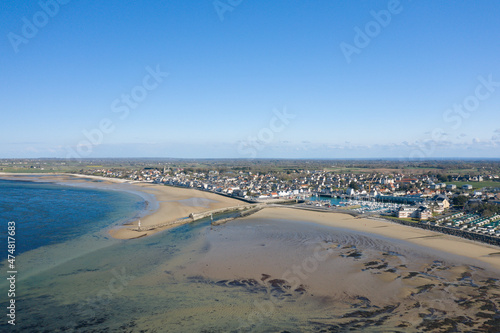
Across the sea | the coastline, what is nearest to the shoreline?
the coastline

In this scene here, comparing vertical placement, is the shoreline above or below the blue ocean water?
below

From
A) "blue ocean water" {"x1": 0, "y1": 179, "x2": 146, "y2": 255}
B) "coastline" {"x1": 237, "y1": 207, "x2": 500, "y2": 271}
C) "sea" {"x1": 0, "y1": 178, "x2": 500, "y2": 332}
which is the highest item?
"blue ocean water" {"x1": 0, "y1": 179, "x2": 146, "y2": 255}

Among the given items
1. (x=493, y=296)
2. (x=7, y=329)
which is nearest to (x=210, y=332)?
(x=7, y=329)

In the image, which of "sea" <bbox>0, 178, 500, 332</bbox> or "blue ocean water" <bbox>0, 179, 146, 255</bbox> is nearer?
"sea" <bbox>0, 178, 500, 332</bbox>

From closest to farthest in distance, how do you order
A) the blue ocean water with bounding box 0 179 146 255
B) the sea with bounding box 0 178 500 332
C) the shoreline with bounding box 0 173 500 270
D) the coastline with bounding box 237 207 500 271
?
the sea with bounding box 0 178 500 332 → the coastline with bounding box 237 207 500 271 → the shoreline with bounding box 0 173 500 270 → the blue ocean water with bounding box 0 179 146 255

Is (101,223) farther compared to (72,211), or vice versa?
(72,211)

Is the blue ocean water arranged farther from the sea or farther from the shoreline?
the shoreline

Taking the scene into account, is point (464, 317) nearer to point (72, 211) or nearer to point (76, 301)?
point (76, 301)

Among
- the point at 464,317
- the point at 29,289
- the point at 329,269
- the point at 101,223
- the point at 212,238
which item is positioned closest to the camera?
the point at 464,317

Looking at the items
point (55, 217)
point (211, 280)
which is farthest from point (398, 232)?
point (55, 217)
